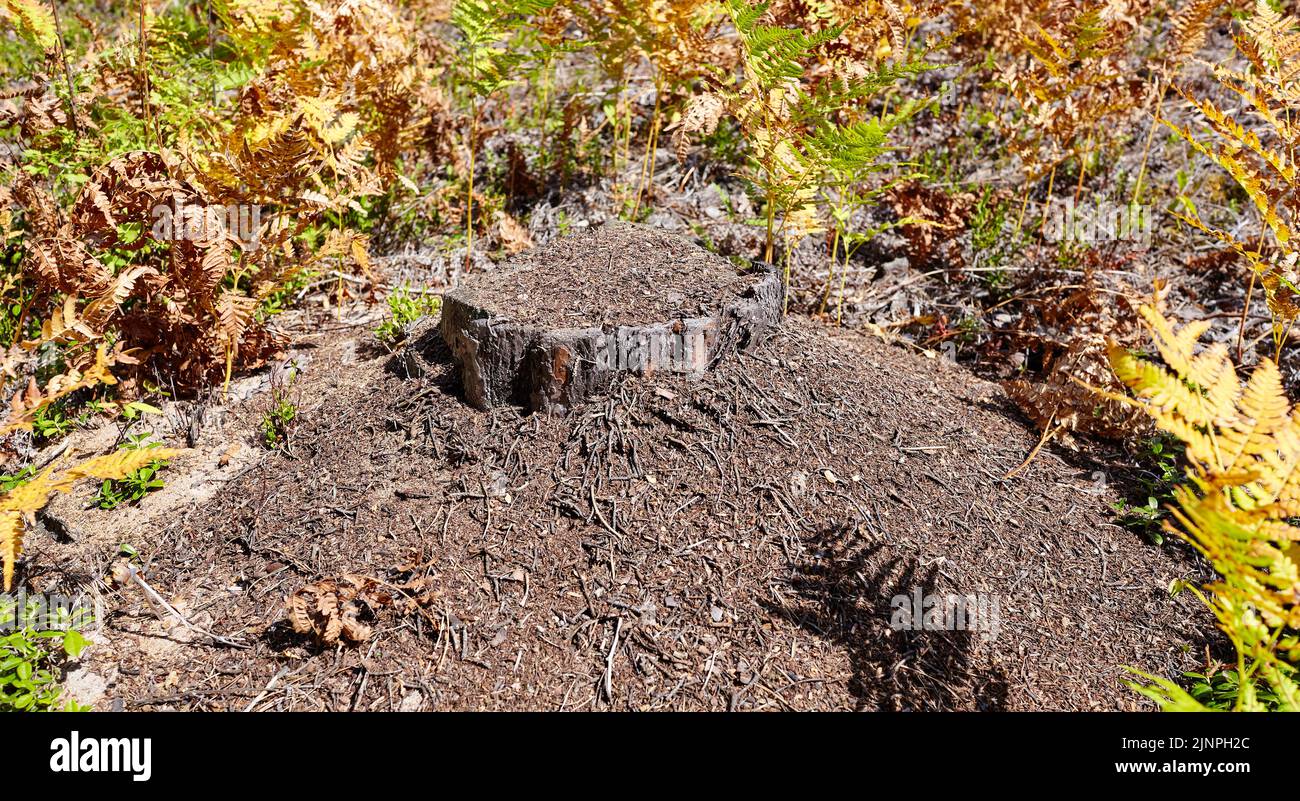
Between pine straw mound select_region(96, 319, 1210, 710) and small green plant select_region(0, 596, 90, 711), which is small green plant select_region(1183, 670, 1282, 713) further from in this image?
small green plant select_region(0, 596, 90, 711)

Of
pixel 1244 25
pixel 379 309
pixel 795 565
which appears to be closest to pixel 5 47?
pixel 379 309

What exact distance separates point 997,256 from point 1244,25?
1.92m

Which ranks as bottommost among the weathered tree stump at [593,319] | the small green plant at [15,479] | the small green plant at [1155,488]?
the small green plant at [15,479]

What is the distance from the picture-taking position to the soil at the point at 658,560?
2.77 m

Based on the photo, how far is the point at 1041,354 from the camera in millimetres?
4609

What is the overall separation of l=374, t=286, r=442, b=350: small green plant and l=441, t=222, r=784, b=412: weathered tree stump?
24.8 inches

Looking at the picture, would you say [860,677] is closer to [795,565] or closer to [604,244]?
[795,565]

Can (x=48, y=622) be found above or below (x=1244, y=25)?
below

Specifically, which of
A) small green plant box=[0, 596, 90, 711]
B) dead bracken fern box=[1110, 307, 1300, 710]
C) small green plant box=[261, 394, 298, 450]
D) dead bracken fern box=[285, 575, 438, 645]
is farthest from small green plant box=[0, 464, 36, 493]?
dead bracken fern box=[1110, 307, 1300, 710]

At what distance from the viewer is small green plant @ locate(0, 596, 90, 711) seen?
268 centimetres

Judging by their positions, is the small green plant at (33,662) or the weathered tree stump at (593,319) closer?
the small green plant at (33,662)

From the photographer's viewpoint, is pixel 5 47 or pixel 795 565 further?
pixel 5 47

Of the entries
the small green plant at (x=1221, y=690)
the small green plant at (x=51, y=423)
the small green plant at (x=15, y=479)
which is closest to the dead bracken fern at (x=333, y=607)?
the small green plant at (x=15, y=479)

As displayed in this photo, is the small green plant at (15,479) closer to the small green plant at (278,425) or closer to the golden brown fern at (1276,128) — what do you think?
the small green plant at (278,425)
